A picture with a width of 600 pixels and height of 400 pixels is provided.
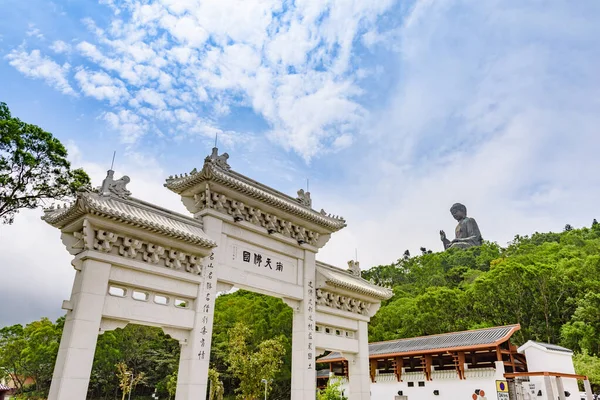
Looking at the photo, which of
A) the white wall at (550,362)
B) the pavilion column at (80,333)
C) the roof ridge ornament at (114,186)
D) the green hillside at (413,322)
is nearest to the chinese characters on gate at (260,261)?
the roof ridge ornament at (114,186)

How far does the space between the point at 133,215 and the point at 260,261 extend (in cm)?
346

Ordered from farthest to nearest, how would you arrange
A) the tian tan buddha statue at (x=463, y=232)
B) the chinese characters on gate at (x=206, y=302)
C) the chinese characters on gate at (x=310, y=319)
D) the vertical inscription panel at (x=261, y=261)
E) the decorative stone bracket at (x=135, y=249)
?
1. the tian tan buddha statue at (x=463, y=232)
2. the chinese characters on gate at (x=310, y=319)
3. the vertical inscription panel at (x=261, y=261)
4. the chinese characters on gate at (x=206, y=302)
5. the decorative stone bracket at (x=135, y=249)

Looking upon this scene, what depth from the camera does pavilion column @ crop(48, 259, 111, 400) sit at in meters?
6.71

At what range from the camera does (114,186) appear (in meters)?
8.38

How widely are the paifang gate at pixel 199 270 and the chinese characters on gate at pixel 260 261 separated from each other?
0.08ft

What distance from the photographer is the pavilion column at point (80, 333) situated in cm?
671

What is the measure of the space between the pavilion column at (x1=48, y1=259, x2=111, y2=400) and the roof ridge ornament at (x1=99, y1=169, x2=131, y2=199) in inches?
60.5

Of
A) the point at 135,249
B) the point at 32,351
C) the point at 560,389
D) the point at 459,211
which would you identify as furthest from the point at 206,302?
the point at 459,211

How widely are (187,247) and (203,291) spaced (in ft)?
3.39

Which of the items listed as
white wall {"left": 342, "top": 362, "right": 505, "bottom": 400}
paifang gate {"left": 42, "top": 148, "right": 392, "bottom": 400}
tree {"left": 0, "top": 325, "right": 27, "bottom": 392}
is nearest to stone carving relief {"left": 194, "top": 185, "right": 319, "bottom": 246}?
paifang gate {"left": 42, "top": 148, "right": 392, "bottom": 400}

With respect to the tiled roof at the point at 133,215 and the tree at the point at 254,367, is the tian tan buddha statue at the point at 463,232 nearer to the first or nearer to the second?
the tree at the point at 254,367

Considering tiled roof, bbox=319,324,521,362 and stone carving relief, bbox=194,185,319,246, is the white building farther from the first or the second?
stone carving relief, bbox=194,185,319,246

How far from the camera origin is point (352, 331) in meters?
12.3

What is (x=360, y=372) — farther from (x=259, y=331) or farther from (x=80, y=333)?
(x=259, y=331)
